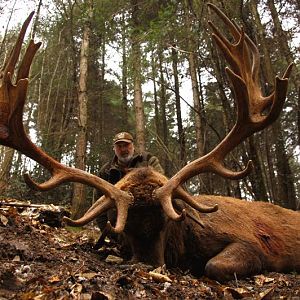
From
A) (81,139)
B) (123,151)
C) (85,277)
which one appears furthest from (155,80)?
(85,277)

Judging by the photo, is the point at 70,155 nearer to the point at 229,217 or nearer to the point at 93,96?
the point at 93,96

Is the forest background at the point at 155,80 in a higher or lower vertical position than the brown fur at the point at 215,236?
higher

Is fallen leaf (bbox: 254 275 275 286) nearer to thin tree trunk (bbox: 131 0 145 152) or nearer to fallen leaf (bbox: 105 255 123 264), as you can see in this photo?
fallen leaf (bbox: 105 255 123 264)

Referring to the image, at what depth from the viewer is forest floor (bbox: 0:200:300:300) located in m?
3.06

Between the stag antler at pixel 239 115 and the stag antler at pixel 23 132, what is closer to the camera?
the stag antler at pixel 23 132

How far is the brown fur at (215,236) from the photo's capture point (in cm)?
471

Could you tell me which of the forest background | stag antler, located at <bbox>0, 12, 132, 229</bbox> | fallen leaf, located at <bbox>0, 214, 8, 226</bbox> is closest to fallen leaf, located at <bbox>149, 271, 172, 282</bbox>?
stag antler, located at <bbox>0, 12, 132, 229</bbox>

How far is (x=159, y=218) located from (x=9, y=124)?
1902mm

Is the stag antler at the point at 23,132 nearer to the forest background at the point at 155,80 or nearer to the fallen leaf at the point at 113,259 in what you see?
the fallen leaf at the point at 113,259

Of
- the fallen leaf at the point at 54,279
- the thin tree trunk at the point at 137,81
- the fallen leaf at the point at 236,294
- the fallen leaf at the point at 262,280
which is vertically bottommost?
the fallen leaf at the point at 236,294

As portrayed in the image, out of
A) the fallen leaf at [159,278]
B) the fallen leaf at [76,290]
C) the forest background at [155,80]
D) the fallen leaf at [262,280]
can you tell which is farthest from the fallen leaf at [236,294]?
the forest background at [155,80]

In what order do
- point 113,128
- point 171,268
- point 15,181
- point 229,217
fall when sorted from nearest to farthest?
1. point 171,268
2. point 229,217
3. point 15,181
4. point 113,128

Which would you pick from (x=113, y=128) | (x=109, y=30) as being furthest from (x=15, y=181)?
(x=113, y=128)

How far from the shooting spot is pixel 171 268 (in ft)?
16.7
